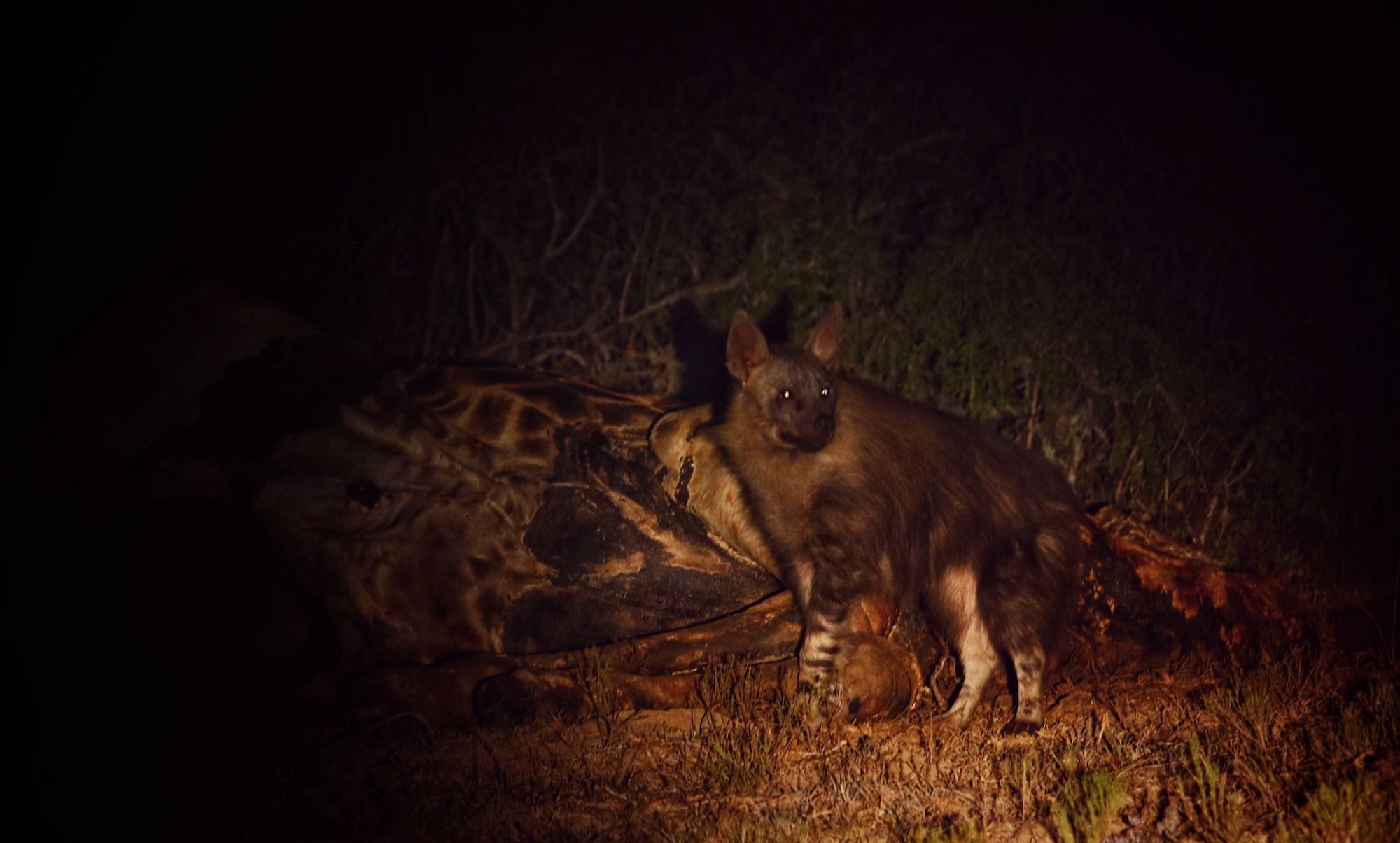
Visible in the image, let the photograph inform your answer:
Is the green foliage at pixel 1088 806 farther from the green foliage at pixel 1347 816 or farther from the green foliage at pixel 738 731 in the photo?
the green foliage at pixel 738 731

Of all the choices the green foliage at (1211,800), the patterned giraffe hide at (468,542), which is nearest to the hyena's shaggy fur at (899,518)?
the patterned giraffe hide at (468,542)

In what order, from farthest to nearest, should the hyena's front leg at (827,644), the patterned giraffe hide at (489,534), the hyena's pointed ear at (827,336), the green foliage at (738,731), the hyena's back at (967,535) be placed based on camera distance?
the hyena's pointed ear at (827,336) < the hyena's back at (967,535) < the patterned giraffe hide at (489,534) < the hyena's front leg at (827,644) < the green foliage at (738,731)

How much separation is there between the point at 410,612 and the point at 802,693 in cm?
162

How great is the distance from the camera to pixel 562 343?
603cm

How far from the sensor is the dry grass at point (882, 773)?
2.59m

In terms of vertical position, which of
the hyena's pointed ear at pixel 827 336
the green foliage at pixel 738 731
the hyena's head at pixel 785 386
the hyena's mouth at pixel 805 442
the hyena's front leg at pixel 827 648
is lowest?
the green foliage at pixel 738 731

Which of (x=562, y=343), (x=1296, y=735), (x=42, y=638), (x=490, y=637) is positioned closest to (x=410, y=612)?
(x=490, y=637)

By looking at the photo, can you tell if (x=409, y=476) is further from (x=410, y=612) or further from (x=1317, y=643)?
(x=1317, y=643)

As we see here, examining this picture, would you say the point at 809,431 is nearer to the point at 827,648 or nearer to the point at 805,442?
the point at 805,442

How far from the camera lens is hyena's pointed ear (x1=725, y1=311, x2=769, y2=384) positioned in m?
3.96

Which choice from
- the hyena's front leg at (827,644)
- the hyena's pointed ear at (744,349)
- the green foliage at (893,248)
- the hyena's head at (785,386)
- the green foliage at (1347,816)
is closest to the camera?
the green foliage at (1347,816)

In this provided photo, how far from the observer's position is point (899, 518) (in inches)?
148

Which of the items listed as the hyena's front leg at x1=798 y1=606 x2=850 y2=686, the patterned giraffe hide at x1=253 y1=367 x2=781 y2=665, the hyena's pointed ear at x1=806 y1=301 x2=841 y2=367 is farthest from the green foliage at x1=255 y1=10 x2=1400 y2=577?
the hyena's front leg at x1=798 y1=606 x2=850 y2=686

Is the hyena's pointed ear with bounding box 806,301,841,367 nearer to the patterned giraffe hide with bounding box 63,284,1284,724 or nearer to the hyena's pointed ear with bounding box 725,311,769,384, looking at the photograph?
the hyena's pointed ear with bounding box 725,311,769,384
